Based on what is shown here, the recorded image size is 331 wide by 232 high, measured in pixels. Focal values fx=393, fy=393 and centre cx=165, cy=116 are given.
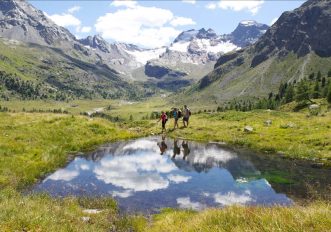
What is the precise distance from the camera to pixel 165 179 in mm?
28609

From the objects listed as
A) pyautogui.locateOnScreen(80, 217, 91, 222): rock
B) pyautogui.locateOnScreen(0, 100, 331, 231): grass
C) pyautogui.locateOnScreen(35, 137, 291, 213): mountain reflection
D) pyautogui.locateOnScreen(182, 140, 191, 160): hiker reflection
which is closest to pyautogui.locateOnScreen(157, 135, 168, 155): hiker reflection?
pyautogui.locateOnScreen(35, 137, 291, 213): mountain reflection

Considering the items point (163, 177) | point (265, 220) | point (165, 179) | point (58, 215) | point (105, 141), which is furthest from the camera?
point (105, 141)

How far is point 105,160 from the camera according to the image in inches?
1406

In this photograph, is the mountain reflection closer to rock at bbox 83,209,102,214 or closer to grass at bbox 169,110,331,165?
rock at bbox 83,209,102,214

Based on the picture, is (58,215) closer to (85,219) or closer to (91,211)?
(85,219)

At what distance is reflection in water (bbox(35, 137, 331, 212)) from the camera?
2341cm

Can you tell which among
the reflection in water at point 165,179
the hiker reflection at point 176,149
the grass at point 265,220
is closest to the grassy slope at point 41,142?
the reflection in water at point 165,179

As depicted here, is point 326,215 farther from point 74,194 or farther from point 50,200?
point 74,194

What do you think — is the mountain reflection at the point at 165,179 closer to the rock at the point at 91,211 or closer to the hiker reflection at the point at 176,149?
the hiker reflection at the point at 176,149

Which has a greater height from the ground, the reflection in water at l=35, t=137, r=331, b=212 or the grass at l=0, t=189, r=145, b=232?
the grass at l=0, t=189, r=145, b=232

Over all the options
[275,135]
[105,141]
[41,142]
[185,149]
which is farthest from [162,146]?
[41,142]

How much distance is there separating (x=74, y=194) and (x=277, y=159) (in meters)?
20.3

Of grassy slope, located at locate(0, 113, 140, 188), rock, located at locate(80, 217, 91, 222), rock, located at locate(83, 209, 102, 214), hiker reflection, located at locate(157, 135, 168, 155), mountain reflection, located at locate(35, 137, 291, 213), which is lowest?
mountain reflection, located at locate(35, 137, 291, 213)

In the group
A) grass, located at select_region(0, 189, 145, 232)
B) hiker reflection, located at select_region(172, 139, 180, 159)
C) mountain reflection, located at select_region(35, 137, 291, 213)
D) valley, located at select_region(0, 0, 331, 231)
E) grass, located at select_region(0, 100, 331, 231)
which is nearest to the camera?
grass, located at select_region(0, 100, 331, 231)
